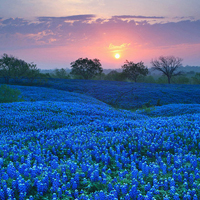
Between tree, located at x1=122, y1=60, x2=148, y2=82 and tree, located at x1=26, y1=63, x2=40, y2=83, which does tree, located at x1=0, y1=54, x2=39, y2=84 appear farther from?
tree, located at x1=122, y1=60, x2=148, y2=82

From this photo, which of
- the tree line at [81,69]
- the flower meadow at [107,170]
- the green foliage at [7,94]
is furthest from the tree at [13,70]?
the flower meadow at [107,170]

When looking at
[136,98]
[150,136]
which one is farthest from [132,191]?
[136,98]

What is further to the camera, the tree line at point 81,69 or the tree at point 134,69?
the tree at point 134,69

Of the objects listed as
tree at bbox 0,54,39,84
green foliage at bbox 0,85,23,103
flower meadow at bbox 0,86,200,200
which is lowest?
flower meadow at bbox 0,86,200,200

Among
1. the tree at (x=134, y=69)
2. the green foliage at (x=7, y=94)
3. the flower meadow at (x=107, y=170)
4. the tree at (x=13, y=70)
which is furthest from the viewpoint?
the tree at (x=134, y=69)

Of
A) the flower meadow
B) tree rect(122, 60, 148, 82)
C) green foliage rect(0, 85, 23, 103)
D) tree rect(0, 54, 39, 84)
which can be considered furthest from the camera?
tree rect(122, 60, 148, 82)

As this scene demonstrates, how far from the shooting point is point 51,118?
12453 millimetres

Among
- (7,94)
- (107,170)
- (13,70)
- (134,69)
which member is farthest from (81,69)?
(107,170)

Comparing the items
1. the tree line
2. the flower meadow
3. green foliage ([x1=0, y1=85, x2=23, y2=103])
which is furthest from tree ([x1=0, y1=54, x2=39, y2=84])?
the flower meadow

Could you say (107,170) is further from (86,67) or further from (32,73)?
(86,67)

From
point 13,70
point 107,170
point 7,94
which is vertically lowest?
point 107,170

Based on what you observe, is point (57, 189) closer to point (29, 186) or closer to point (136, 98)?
point (29, 186)

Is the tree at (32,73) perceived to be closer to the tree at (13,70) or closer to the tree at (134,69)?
the tree at (13,70)

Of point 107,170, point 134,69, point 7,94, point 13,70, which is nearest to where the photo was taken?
point 107,170
